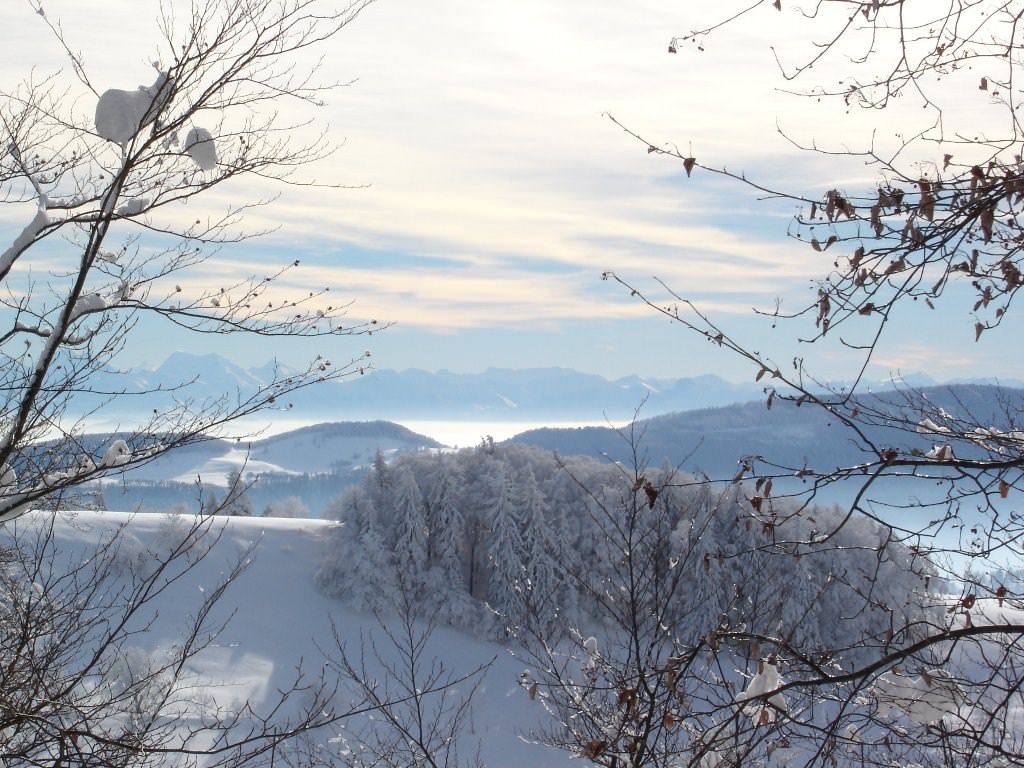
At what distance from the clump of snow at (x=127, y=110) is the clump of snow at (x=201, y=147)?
0.20 m

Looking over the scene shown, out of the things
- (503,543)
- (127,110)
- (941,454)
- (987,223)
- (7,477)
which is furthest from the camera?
(503,543)

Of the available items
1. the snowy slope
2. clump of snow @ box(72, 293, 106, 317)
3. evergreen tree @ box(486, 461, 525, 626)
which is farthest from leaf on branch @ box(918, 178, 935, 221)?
evergreen tree @ box(486, 461, 525, 626)

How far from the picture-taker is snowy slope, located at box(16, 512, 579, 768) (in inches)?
928

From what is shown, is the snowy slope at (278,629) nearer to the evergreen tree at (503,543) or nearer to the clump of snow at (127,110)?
the evergreen tree at (503,543)

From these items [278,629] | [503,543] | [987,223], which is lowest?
[278,629]

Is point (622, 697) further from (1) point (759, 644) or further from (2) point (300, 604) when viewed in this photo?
(2) point (300, 604)

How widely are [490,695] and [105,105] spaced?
2369cm

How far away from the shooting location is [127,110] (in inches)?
163

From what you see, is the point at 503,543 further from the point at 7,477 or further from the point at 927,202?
the point at 927,202

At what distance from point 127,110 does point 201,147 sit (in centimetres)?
37

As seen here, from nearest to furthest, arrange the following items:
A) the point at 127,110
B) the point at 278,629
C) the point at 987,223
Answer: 1. the point at 987,223
2. the point at 127,110
3. the point at 278,629

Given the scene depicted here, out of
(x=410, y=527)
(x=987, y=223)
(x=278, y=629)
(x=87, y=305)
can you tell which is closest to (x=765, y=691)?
(x=987, y=223)

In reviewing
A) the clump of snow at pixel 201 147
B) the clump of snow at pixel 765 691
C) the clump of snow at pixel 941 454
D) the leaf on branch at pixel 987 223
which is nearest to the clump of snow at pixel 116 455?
the clump of snow at pixel 201 147

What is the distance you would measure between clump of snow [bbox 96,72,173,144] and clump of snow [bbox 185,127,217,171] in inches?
7.8
